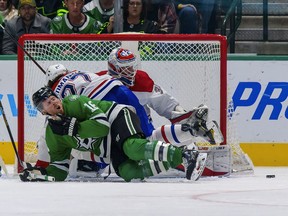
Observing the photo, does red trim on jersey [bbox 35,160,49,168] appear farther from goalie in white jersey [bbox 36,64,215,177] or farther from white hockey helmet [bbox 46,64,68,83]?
white hockey helmet [bbox 46,64,68,83]

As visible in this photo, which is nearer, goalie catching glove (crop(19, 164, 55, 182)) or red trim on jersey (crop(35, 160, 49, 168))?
goalie catching glove (crop(19, 164, 55, 182))

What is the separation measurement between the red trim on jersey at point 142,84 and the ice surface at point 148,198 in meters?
0.75

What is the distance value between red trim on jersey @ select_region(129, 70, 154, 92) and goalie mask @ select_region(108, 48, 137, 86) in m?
0.05

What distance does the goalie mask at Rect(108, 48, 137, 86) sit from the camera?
7.10m

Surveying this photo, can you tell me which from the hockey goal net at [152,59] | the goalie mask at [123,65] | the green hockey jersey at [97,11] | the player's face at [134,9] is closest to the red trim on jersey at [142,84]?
the goalie mask at [123,65]

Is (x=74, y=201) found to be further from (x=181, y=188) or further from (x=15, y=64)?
(x=15, y=64)

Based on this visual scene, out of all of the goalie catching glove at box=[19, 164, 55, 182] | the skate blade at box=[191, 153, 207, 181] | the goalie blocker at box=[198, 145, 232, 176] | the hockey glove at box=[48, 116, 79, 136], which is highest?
the hockey glove at box=[48, 116, 79, 136]

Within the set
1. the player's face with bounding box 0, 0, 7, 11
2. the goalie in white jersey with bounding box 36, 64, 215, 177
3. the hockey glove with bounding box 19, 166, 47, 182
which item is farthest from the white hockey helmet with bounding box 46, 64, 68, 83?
the player's face with bounding box 0, 0, 7, 11

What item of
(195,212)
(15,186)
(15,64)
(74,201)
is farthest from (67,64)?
(195,212)

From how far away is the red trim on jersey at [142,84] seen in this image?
286 inches

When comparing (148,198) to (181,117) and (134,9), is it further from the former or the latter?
(134,9)

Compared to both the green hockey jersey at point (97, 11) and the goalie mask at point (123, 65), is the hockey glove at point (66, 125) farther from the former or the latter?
the green hockey jersey at point (97, 11)

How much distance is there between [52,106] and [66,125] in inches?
6.0

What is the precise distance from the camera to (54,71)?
7035mm
